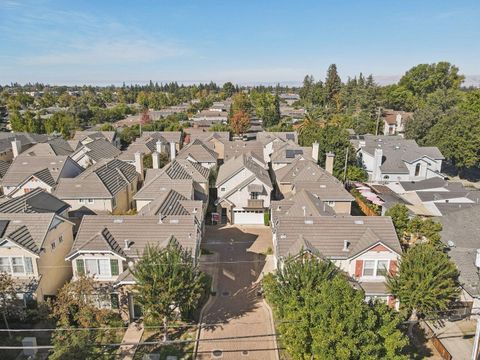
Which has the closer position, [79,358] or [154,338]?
[79,358]

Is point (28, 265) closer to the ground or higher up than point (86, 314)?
higher up

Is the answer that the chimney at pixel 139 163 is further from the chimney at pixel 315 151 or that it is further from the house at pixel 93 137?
the house at pixel 93 137

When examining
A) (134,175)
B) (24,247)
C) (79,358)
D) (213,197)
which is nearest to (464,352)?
(79,358)

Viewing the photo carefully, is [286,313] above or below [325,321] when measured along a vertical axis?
below

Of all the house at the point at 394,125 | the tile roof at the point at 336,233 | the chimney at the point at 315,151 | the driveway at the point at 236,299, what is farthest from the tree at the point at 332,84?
the tile roof at the point at 336,233

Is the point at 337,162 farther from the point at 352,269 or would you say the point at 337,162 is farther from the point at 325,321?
the point at 325,321

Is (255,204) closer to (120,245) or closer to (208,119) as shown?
(120,245)

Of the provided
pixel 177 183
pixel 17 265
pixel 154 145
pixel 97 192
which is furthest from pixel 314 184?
pixel 154 145
